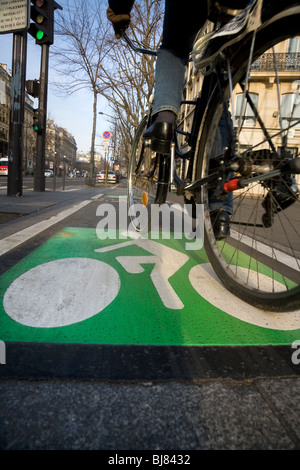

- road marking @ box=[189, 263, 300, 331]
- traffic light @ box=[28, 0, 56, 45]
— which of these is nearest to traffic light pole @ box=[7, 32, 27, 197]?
traffic light @ box=[28, 0, 56, 45]

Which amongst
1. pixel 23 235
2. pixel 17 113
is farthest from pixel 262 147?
pixel 17 113

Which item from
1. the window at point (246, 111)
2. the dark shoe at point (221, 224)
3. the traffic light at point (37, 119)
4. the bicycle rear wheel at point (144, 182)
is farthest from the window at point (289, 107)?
the traffic light at point (37, 119)

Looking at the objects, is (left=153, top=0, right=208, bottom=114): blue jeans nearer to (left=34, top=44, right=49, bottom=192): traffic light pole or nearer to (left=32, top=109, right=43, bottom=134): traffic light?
(left=32, top=109, right=43, bottom=134): traffic light

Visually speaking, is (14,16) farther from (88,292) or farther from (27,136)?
(27,136)

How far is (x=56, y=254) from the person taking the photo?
7.09 feet

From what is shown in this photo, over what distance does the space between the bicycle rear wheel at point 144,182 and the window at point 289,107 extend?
1.07m

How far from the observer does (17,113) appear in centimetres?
699

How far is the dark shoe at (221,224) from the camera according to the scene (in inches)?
68.4

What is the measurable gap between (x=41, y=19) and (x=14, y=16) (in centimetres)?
76

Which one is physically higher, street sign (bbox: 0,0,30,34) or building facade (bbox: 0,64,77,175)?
building facade (bbox: 0,64,77,175)

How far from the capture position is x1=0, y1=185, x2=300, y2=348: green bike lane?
1145 millimetres

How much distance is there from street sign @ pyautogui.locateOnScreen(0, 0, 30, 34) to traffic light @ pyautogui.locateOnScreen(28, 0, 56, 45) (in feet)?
1.39

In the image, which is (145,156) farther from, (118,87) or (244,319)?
(118,87)

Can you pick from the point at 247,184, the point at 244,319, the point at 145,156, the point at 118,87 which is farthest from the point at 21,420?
the point at 118,87
